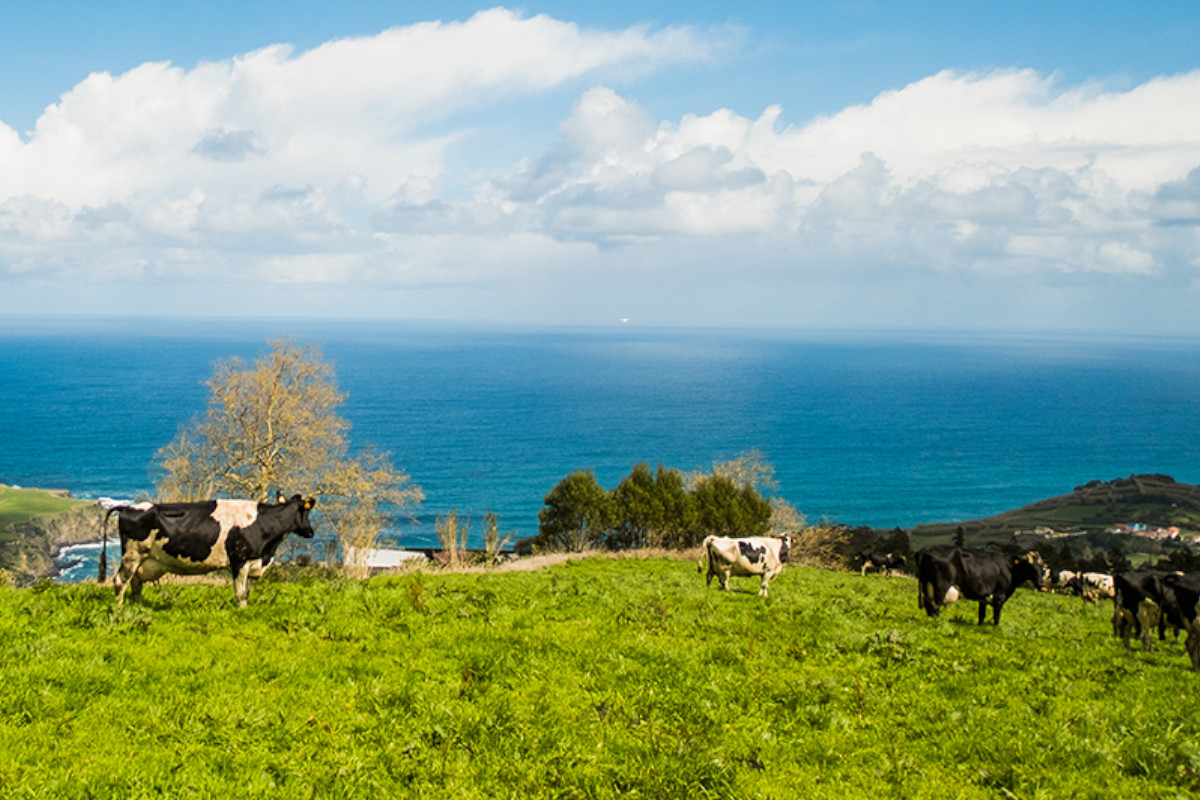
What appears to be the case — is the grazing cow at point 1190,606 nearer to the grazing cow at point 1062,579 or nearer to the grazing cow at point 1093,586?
the grazing cow at point 1093,586

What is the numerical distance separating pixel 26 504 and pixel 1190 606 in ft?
342

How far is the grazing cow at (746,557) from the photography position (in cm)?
Result: 2214

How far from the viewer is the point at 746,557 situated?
2214cm

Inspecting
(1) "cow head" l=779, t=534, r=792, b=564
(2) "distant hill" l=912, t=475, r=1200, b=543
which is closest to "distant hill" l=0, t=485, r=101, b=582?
(1) "cow head" l=779, t=534, r=792, b=564

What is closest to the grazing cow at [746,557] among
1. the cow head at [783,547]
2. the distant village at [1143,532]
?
the cow head at [783,547]

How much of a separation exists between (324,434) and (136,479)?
8249 cm

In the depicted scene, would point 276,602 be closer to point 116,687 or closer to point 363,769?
point 116,687

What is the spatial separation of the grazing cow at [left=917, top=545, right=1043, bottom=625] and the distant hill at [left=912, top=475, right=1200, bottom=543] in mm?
75038

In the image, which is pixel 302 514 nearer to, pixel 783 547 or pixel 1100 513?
pixel 783 547

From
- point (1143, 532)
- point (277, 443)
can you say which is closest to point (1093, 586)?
point (277, 443)

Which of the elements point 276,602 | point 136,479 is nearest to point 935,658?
point 276,602

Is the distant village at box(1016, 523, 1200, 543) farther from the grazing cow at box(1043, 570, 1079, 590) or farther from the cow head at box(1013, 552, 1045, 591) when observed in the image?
the cow head at box(1013, 552, 1045, 591)

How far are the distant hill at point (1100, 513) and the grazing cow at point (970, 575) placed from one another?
7504cm

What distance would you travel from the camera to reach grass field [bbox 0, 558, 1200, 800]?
7.26 m
